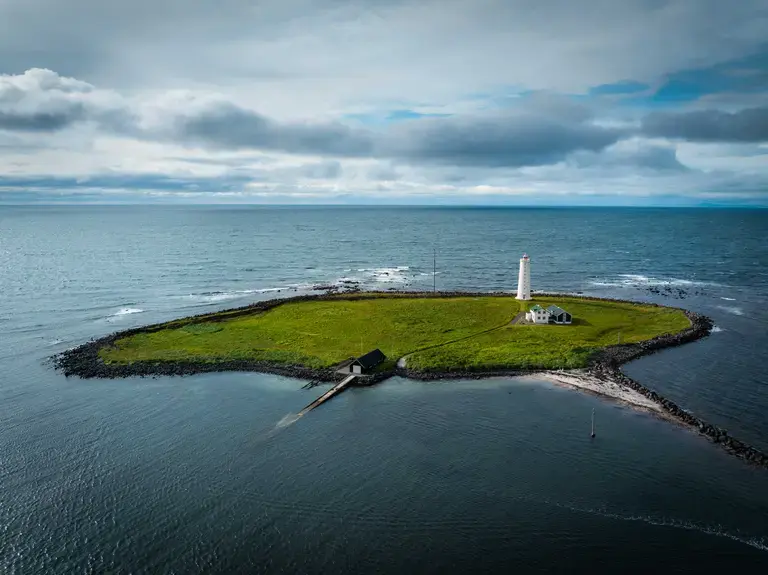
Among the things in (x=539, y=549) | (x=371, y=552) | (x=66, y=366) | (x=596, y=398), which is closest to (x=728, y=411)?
(x=596, y=398)

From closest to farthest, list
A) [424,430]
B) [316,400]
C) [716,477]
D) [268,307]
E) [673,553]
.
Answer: [673,553]
[716,477]
[424,430]
[316,400]
[268,307]

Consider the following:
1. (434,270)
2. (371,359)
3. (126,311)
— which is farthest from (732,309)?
(126,311)

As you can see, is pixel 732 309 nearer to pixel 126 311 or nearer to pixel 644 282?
pixel 644 282

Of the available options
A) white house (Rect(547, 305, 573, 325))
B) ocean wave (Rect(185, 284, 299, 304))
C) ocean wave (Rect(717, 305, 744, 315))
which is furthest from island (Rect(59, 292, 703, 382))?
ocean wave (Rect(185, 284, 299, 304))

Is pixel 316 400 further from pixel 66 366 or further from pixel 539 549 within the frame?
pixel 66 366

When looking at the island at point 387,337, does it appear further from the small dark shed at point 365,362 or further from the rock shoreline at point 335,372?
the small dark shed at point 365,362

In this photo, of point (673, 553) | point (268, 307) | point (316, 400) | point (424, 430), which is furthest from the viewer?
Result: point (268, 307)

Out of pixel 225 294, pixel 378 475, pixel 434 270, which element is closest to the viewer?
pixel 378 475
